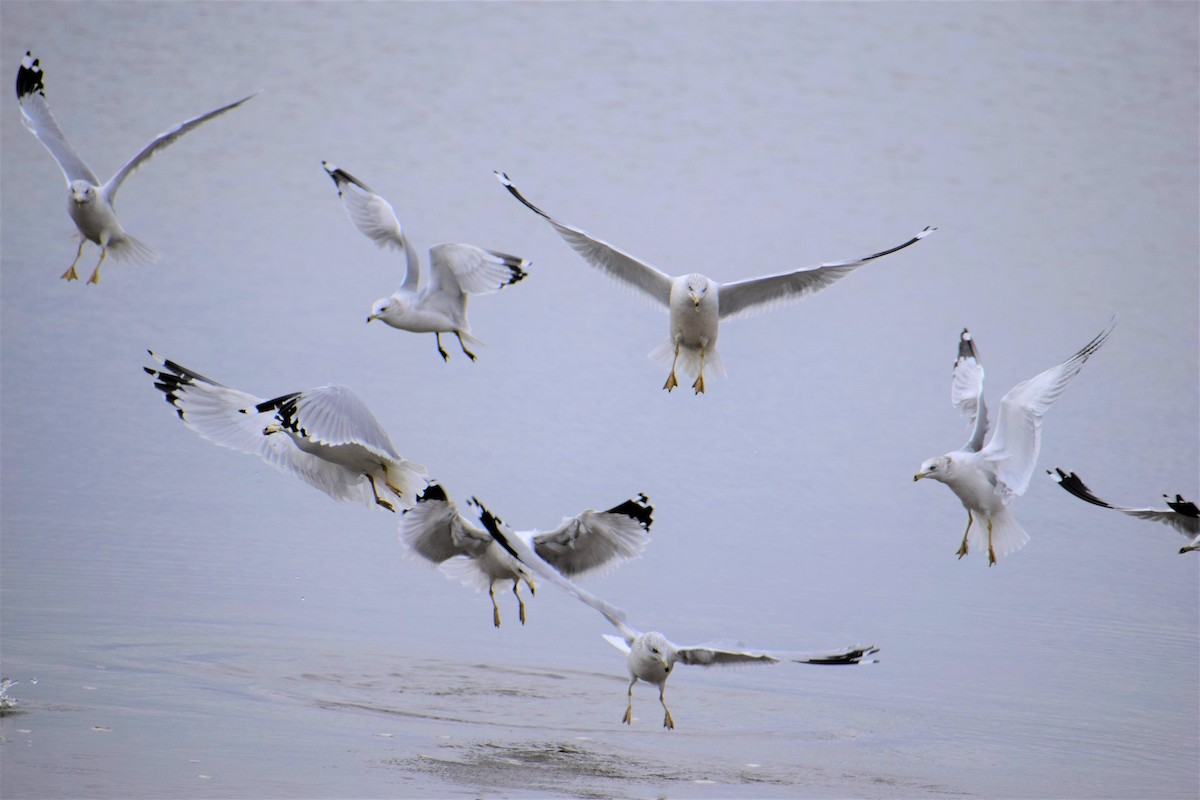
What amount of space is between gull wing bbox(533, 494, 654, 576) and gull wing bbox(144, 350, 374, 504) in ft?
2.55

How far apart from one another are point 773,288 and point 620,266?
0.64 m

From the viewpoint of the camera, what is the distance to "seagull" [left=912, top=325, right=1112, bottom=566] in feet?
19.4

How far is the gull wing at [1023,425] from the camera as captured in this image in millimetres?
5906

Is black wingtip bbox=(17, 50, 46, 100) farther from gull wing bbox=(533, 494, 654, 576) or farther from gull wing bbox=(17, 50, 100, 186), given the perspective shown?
gull wing bbox=(533, 494, 654, 576)

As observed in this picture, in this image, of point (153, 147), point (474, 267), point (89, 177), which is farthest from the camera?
point (89, 177)

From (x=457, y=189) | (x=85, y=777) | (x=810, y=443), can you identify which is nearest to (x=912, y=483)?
(x=810, y=443)

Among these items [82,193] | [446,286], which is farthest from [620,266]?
[82,193]

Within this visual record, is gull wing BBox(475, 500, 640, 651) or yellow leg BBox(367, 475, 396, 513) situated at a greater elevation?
yellow leg BBox(367, 475, 396, 513)

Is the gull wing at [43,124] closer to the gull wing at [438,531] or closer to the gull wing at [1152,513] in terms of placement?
the gull wing at [438,531]

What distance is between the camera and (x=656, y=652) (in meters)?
4.82

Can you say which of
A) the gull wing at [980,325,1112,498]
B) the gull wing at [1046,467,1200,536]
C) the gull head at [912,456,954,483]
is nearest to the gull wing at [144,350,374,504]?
the gull head at [912,456,954,483]

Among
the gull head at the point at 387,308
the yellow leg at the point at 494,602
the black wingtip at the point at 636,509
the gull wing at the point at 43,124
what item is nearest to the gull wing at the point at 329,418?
the yellow leg at the point at 494,602

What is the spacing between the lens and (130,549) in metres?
6.26

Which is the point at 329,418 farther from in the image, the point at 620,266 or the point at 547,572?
the point at 620,266
